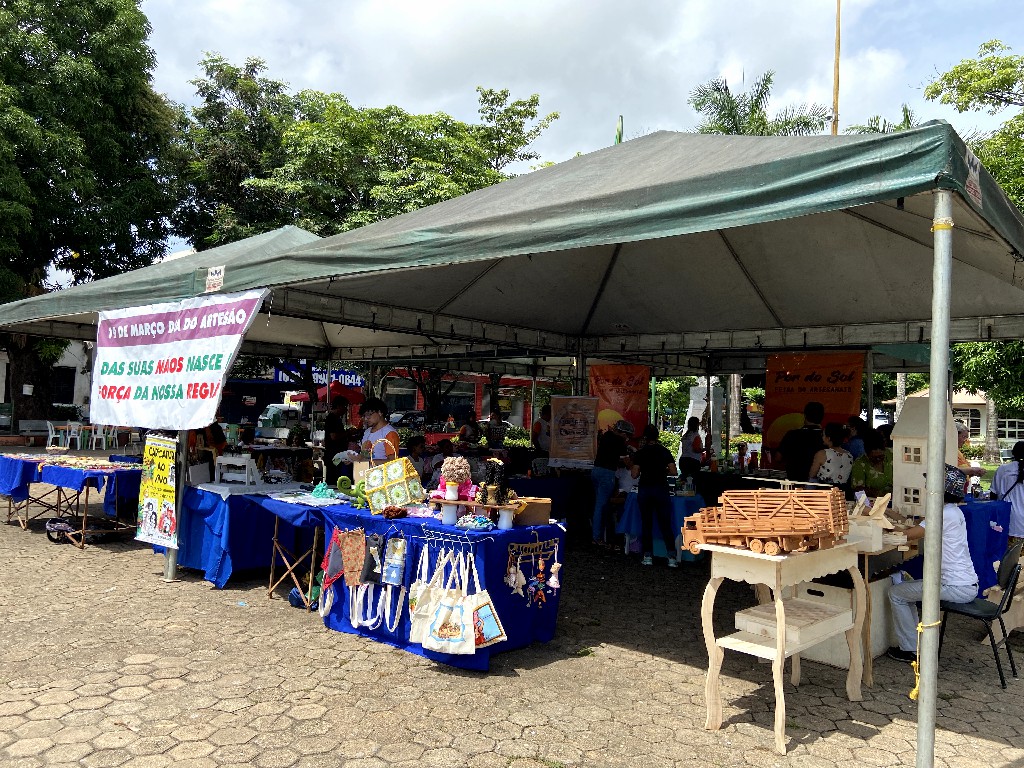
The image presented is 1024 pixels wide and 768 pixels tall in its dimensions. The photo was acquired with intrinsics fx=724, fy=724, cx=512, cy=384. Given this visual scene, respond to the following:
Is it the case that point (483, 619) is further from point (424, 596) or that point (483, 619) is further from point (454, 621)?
point (424, 596)

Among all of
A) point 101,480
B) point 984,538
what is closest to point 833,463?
point 984,538

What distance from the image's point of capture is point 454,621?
166 inches

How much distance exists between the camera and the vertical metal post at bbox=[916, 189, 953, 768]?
2729mm

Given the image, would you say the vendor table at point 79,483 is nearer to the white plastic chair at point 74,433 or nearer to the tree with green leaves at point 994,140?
the white plastic chair at point 74,433

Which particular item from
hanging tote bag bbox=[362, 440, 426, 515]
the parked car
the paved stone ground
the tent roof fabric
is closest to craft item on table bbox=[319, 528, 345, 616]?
the paved stone ground

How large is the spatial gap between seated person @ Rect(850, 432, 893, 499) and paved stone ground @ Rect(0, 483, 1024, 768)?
4.03 ft

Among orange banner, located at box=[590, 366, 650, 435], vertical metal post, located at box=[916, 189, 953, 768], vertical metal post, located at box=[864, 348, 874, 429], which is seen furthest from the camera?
orange banner, located at box=[590, 366, 650, 435]

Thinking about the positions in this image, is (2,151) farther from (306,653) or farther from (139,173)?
(306,653)

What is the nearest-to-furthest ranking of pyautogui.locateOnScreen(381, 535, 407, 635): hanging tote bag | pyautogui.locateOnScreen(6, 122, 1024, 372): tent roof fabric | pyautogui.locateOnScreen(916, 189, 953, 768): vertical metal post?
pyautogui.locateOnScreen(916, 189, 953, 768): vertical metal post, pyautogui.locateOnScreen(6, 122, 1024, 372): tent roof fabric, pyautogui.locateOnScreen(381, 535, 407, 635): hanging tote bag

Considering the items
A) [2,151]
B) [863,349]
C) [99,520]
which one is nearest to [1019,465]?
[863,349]

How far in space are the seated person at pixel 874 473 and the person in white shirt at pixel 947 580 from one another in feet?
5.03

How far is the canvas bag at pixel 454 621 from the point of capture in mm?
4168

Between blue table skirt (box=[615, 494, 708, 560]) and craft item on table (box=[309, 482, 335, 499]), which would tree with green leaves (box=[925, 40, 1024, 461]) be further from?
craft item on table (box=[309, 482, 335, 499])

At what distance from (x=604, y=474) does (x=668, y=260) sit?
2.62 metres
